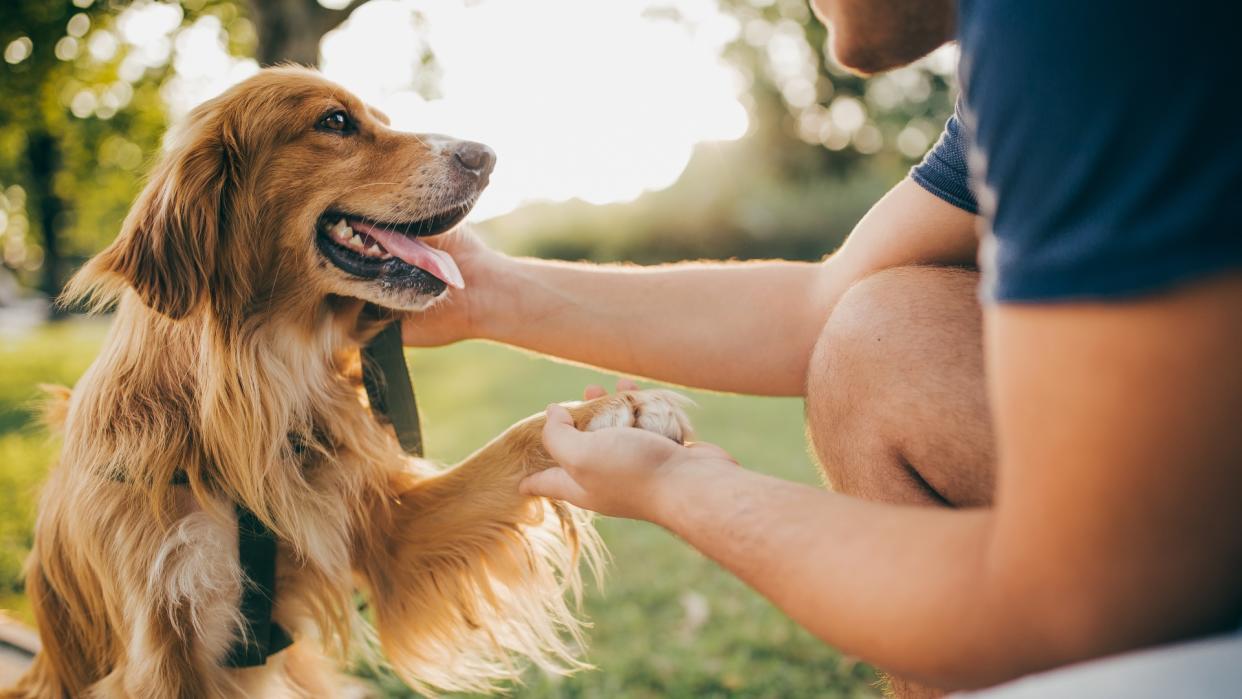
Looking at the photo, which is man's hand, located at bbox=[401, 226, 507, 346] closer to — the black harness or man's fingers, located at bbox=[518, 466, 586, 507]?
the black harness

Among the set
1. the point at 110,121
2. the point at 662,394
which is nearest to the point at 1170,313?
the point at 662,394

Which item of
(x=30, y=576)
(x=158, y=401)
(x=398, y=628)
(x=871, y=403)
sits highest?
(x=871, y=403)

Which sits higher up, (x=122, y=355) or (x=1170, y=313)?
(x=1170, y=313)

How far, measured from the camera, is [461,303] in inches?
100.0

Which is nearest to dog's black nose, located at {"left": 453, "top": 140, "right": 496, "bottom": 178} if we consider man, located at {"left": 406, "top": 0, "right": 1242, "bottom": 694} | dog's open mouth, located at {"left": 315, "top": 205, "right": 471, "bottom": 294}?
dog's open mouth, located at {"left": 315, "top": 205, "right": 471, "bottom": 294}

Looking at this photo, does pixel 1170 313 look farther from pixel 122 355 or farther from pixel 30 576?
pixel 30 576

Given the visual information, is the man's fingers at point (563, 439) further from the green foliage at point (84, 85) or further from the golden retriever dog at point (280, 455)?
the green foliage at point (84, 85)

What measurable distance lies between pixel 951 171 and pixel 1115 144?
1.12 metres

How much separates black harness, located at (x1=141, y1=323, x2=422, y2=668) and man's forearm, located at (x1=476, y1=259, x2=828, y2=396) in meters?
0.30

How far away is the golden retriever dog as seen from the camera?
2.09 metres

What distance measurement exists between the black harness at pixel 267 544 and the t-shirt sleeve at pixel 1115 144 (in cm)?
191

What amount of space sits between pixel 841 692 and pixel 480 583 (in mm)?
1501

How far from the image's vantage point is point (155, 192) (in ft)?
7.79

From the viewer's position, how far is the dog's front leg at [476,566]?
2.32m
